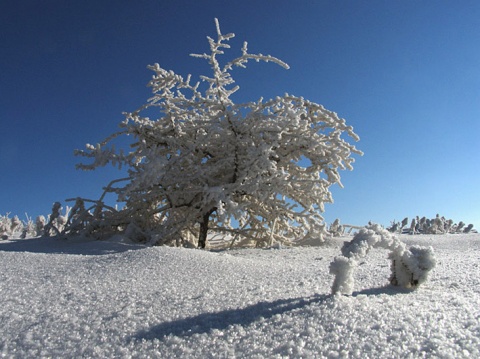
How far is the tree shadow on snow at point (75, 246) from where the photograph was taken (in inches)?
135

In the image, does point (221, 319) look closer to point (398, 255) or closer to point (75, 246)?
point (398, 255)

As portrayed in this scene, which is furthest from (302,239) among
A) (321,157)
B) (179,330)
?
(179,330)

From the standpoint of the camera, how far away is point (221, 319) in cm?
156

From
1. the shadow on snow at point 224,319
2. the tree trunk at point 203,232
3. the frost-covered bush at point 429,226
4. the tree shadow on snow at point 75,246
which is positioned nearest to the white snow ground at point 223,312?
the shadow on snow at point 224,319

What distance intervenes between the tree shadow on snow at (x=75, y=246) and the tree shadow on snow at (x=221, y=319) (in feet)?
6.35

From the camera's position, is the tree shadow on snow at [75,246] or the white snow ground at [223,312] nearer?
the white snow ground at [223,312]

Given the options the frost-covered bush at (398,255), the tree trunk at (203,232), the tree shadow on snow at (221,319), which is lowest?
the tree shadow on snow at (221,319)

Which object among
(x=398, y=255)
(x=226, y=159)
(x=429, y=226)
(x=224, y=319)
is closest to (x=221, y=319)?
Result: (x=224, y=319)

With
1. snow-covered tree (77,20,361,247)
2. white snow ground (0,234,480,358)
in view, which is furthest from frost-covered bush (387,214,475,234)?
white snow ground (0,234,480,358)

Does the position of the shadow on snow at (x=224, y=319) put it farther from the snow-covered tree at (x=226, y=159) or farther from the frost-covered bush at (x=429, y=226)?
the frost-covered bush at (x=429, y=226)

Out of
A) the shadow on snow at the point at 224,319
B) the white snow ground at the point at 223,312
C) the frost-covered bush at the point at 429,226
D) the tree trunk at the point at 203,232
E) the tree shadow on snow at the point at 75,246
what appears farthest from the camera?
the frost-covered bush at the point at 429,226

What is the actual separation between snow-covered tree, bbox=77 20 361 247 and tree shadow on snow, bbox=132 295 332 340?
212cm

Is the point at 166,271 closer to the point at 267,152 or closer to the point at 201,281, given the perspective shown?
the point at 201,281

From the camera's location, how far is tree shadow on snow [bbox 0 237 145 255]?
342cm
